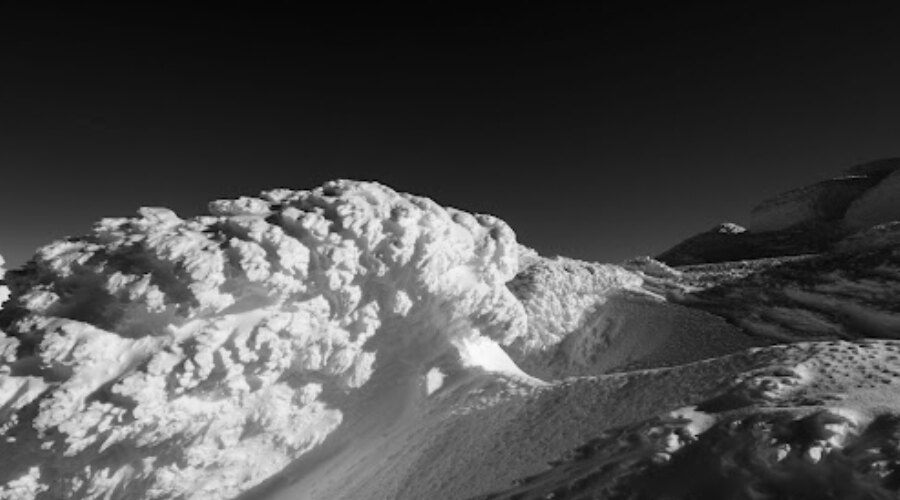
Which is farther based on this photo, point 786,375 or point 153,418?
point 153,418

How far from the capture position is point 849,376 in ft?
33.4

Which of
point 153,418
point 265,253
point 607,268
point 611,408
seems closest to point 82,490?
point 153,418

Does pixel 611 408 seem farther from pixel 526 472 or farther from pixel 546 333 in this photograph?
pixel 546 333

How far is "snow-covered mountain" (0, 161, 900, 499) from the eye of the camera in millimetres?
8625

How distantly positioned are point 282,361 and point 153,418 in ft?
12.8

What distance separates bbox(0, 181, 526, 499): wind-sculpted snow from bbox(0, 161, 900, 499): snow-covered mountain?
6 cm

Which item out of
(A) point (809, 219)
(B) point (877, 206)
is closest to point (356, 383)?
(B) point (877, 206)

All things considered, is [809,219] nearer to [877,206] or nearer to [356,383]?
[877,206]

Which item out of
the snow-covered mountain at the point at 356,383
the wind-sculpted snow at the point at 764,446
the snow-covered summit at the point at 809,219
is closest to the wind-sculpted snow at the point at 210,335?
the snow-covered mountain at the point at 356,383

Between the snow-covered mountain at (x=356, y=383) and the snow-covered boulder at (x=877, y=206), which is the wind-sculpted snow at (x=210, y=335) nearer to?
the snow-covered mountain at (x=356, y=383)

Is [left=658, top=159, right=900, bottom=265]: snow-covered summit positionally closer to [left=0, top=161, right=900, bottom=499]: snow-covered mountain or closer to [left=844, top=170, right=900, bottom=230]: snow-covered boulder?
[left=844, top=170, right=900, bottom=230]: snow-covered boulder

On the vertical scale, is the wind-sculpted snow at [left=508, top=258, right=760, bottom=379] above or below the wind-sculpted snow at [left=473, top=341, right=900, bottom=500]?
above

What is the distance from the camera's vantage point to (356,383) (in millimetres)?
19375

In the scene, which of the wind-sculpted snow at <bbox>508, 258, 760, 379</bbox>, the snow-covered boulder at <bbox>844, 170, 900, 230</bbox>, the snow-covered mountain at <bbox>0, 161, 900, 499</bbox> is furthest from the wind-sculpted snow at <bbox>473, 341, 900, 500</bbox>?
the snow-covered boulder at <bbox>844, 170, 900, 230</bbox>
